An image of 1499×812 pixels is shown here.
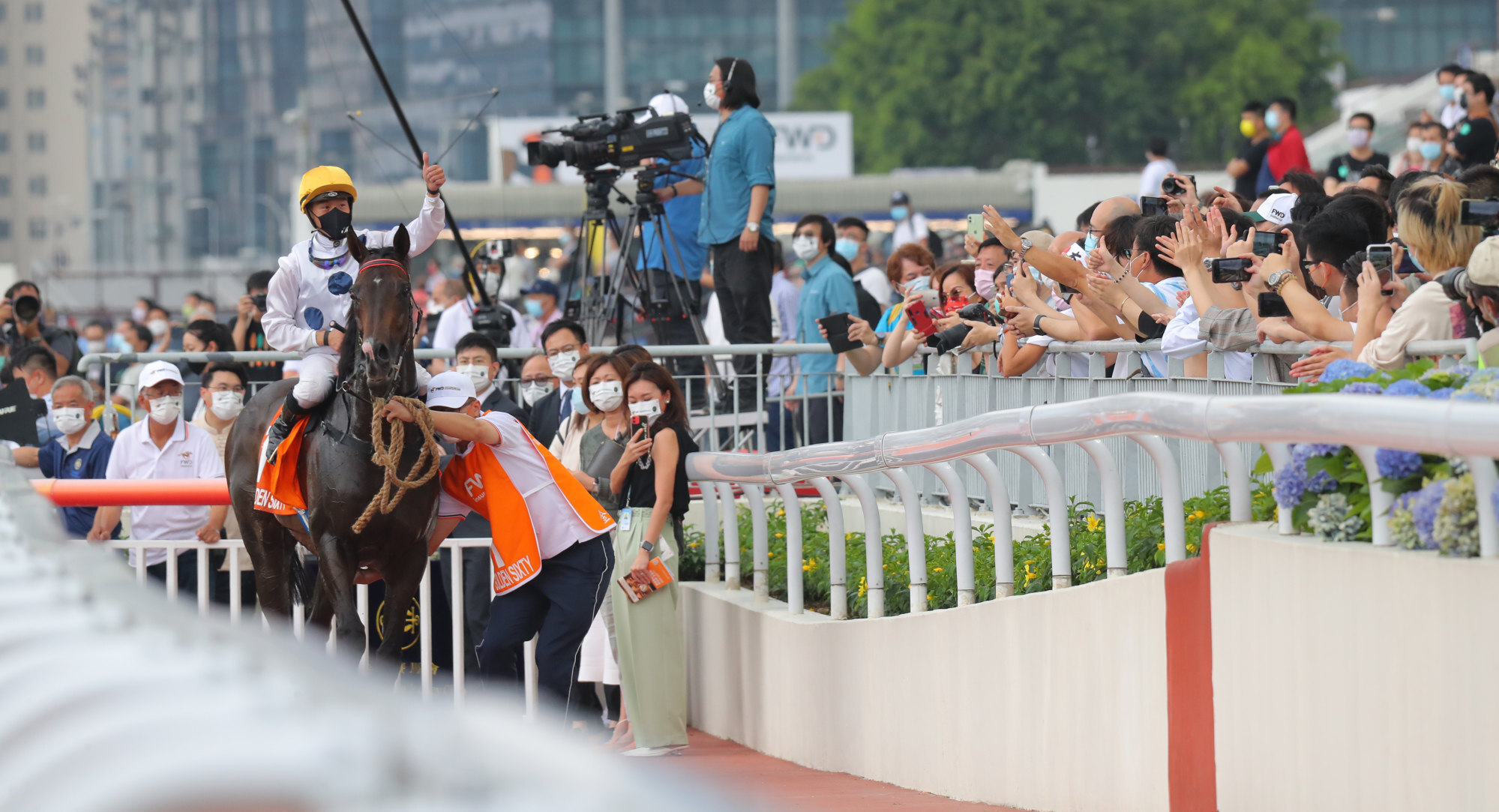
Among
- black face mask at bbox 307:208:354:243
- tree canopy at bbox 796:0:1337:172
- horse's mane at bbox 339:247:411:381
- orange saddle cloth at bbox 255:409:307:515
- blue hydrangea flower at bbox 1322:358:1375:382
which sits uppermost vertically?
tree canopy at bbox 796:0:1337:172

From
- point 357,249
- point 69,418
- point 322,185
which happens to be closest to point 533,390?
point 69,418

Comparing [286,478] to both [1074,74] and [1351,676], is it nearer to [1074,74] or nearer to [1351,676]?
[1351,676]

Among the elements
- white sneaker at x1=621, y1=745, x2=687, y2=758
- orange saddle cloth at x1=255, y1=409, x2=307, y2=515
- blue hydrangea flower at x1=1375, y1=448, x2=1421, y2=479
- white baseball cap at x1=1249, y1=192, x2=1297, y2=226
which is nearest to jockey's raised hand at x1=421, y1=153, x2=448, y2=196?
orange saddle cloth at x1=255, y1=409, x2=307, y2=515

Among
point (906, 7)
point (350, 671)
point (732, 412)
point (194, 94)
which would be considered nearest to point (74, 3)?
point (194, 94)

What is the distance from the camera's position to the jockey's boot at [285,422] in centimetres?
793

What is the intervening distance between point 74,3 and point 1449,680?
141822 mm

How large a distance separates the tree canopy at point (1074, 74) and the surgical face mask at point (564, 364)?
59.9 m

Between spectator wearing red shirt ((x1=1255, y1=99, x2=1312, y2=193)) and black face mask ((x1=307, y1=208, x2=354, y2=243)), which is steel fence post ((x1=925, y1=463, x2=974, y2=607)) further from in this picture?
spectator wearing red shirt ((x1=1255, y1=99, x2=1312, y2=193))

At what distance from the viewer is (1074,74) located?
69.2 metres

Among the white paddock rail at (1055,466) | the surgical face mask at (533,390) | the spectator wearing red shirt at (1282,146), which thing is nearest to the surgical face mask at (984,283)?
the white paddock rail at (1055,466)

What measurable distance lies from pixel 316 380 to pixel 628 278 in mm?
4900

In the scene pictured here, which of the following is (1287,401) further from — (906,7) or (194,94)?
(194,94)

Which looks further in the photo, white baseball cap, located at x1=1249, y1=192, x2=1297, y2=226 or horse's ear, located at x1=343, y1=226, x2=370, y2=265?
white baseball cap, located at x1=1249, y1=192, x2=1297, y2=226

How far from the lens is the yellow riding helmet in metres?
8.14
